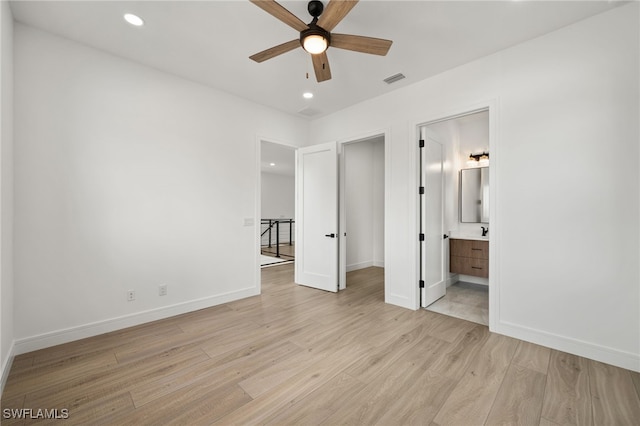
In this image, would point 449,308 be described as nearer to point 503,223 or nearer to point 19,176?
point 503,223

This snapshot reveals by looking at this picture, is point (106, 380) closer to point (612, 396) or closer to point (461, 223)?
point (612, 396)

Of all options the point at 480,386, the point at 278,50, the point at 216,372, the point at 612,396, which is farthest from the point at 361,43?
the point at 612,396

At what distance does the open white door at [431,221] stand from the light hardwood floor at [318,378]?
65 cm

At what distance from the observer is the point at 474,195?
463 cm

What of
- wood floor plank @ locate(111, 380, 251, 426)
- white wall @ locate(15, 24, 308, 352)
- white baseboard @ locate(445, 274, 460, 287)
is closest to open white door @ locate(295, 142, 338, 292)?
white wall @ locate(15, 24, 308, 352)

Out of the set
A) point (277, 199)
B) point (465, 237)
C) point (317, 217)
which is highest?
point (277, 199)

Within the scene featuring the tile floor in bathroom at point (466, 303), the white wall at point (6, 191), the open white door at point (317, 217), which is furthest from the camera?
the open white door at point (317, 217)

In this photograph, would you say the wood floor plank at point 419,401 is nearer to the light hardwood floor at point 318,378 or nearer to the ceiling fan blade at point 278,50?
the light hardwood floor at point 318,378

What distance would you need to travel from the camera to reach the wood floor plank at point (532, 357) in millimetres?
2191

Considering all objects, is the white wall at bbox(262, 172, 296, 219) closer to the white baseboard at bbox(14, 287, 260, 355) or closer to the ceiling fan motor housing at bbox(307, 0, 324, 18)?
the white baseboard at bbox(14, 287, 260, 355)

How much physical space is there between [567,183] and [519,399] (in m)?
1.89

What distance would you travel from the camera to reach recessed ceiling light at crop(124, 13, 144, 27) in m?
2.30

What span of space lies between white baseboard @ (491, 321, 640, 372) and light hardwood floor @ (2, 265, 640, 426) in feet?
0.26

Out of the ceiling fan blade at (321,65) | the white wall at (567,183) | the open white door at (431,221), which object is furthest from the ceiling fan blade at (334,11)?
the open white door at (431,221)
